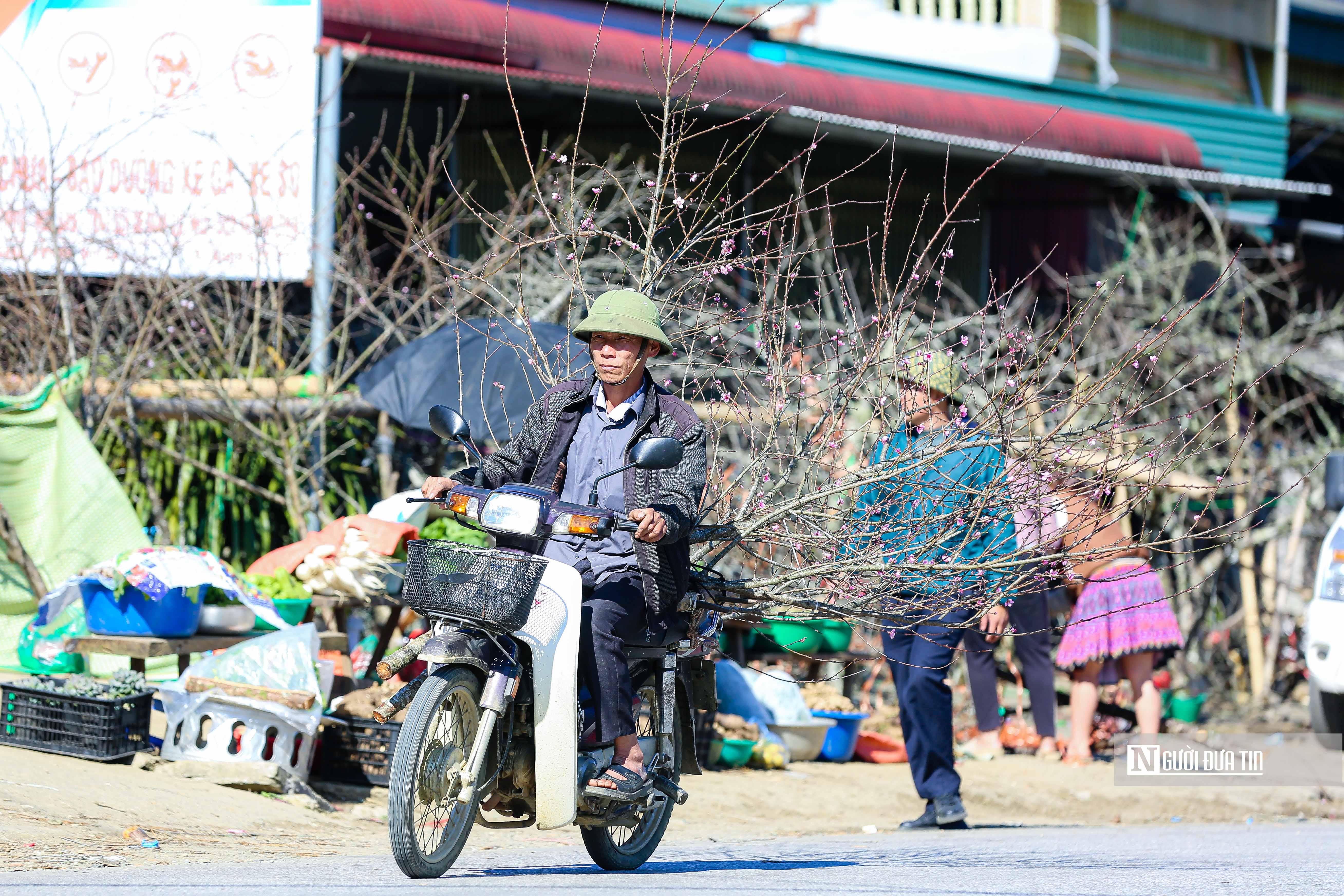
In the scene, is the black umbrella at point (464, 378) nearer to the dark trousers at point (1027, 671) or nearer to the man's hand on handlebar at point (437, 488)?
the man's hand on handlebar at point (437, 488)

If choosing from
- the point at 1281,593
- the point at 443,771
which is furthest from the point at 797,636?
the point at 443,771

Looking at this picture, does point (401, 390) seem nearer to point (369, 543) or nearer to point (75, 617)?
point (369, 543)

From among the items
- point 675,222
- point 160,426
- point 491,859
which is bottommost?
point 491,859

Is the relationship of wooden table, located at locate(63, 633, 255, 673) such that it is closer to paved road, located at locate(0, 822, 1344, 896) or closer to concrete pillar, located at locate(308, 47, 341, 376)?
paved road, located at locate(0, 822, 1344, 896)

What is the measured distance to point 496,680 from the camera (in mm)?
4676

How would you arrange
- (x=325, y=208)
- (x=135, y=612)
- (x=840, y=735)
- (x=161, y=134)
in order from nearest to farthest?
1. (x=135, y=612)
2. (x=840, y=735)
3. (x=325, y=208)
4. (x=161, y=134)

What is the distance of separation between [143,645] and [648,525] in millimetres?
→ 3332

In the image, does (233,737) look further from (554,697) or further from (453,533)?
(554,697)

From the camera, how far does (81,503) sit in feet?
27.1

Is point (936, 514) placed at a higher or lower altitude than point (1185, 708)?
higher

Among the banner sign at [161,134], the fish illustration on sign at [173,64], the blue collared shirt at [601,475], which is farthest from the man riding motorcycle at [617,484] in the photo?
the fish illustration on sign at [173,64]

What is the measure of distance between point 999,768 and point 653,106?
5357mm

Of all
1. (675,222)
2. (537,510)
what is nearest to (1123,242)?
(675,222)

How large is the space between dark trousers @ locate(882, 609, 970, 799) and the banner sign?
475cm
